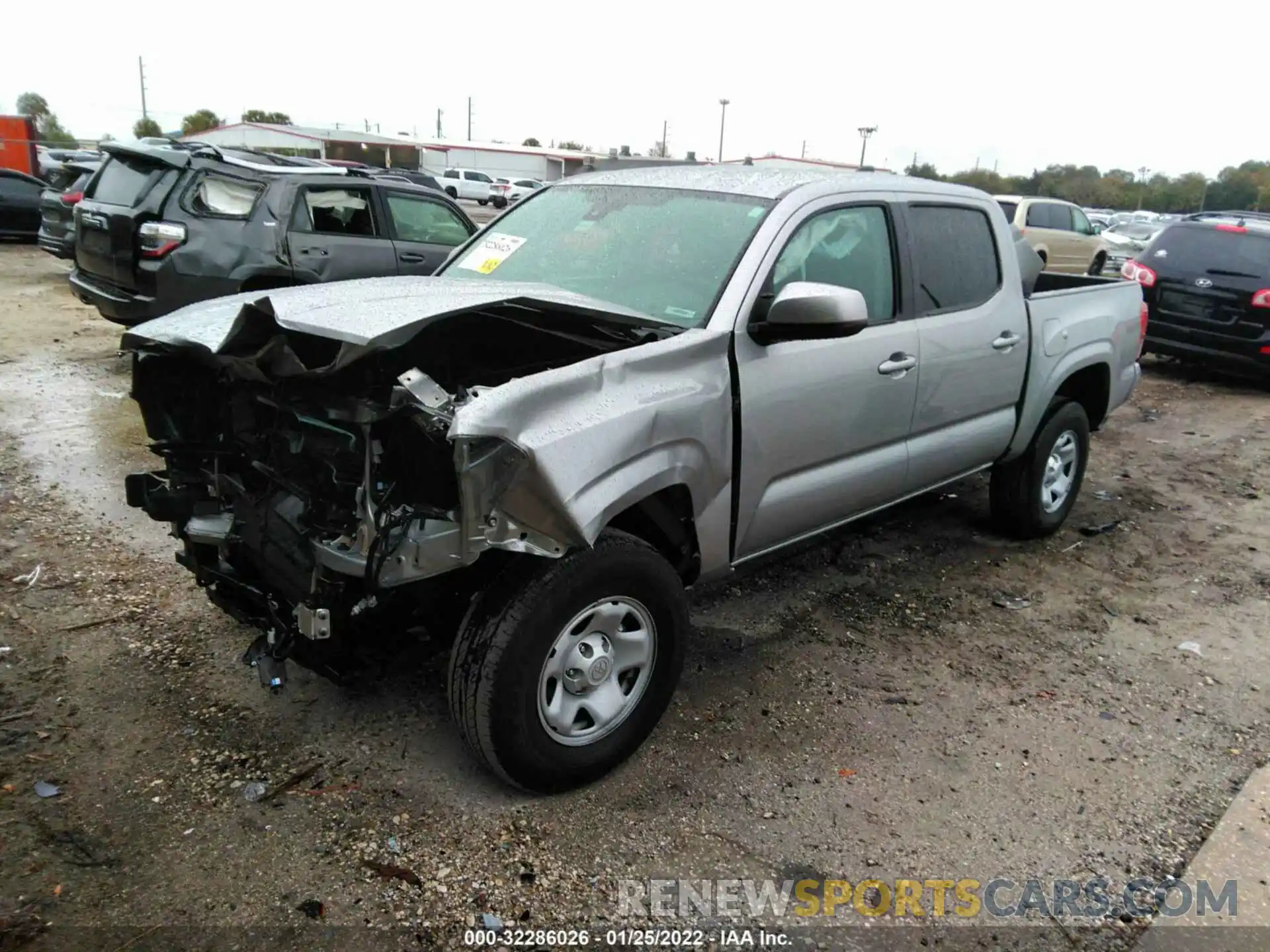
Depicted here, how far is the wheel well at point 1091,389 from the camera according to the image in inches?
214

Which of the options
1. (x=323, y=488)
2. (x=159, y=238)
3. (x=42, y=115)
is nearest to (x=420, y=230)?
(x=159, y=238)

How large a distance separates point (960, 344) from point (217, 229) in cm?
576

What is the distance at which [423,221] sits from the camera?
8562 mm

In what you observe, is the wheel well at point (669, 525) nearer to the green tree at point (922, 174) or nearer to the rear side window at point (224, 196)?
the green tree at point (922, 174)

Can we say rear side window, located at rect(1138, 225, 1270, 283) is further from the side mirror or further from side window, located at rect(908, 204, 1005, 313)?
the side mirror

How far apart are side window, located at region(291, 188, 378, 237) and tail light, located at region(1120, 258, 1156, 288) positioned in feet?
25.5

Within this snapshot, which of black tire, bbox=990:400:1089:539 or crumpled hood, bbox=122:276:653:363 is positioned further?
black tire, bbox=990:400:1089:539

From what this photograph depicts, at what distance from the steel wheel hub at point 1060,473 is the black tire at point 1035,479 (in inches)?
0.5

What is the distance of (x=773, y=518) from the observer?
357 centimetres

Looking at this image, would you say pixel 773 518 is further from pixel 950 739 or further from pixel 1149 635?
pixel 1149 635

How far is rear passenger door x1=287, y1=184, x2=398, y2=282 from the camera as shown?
7.56 meters

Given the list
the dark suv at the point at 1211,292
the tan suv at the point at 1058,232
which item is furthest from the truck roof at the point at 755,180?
the tan suv at the point at 1058,232

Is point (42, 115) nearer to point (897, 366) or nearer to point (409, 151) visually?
point (409, 151)

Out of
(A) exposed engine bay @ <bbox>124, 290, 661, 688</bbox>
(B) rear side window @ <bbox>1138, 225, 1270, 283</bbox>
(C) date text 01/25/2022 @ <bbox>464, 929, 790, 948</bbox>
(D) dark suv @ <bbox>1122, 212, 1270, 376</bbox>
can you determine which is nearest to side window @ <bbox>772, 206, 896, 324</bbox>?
(A) exposed engine bay @ <bbox>124, 290, 661, 688</bbox>
